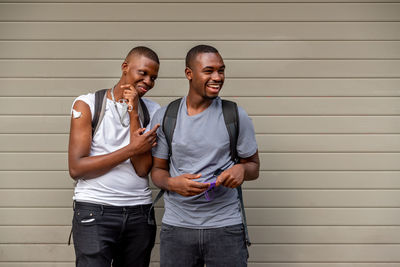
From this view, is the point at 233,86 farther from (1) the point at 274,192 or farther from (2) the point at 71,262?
(2) the point at 71,262

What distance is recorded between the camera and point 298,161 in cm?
409

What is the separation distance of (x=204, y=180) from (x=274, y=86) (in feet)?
5.65

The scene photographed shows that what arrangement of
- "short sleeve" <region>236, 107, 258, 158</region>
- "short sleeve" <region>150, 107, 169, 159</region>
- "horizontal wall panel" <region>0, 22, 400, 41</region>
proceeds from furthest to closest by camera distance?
"horizontal wall panel" <region>0, 22, 400, 41</region>
"short sleeve" <region>150, 107, 169, 159</region>
"short sleeve" <region>236, 107, 258, 158</region>

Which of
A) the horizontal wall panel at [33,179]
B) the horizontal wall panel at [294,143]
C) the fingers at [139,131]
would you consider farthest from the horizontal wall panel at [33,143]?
the fingers at [139,131]

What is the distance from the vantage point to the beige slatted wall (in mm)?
4070

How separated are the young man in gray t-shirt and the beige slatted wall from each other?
50.0 inches

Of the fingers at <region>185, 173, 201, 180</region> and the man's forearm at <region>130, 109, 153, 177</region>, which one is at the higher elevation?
the man's forearm at <region>130, 109, 153, 177</region>

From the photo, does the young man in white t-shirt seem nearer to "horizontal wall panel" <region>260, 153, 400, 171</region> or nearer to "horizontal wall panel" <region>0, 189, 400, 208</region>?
"horizontal wall panel" <region>0, 189, 400, 208</region>

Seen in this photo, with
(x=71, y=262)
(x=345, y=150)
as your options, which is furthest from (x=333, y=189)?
(x=71, y=262)

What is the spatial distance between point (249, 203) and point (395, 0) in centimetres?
247

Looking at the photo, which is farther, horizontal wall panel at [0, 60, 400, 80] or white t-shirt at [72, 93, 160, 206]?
horizontal wall panel at [0, 60, 400, 80]

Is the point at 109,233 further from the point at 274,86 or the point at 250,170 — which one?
the point at 274,86

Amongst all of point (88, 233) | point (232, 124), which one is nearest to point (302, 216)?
point (232, 124)

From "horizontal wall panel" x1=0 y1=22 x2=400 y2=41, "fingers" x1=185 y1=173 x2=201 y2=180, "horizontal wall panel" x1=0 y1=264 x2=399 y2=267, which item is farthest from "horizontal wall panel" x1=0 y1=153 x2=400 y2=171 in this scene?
"fingers" x1=185 y1=173 x2=201 y2=180
